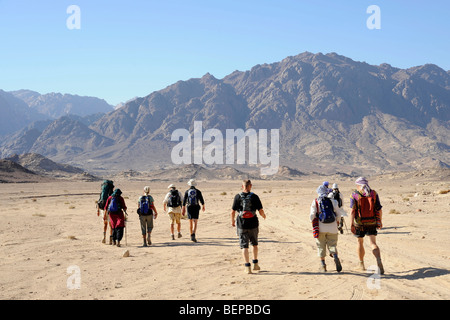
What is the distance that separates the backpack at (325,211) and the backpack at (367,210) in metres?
0.54

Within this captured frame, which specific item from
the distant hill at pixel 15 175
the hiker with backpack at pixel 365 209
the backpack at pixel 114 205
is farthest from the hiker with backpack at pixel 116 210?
the distant hill at pixel 15 175

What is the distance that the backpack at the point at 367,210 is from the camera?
28.6ft

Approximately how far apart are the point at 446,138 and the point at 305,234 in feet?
584

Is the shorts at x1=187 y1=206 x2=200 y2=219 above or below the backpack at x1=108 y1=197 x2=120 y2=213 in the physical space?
below

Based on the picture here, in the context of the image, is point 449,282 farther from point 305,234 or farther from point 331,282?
point 305,234

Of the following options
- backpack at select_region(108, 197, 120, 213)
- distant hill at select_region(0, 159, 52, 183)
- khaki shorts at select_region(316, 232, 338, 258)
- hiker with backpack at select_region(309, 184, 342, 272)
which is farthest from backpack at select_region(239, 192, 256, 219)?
distant hill at select_region(0, 159, 52, 183)

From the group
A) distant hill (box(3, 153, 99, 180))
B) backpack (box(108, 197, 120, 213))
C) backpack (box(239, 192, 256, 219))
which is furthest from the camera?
distant hill (box(3, 153, 99, 180))

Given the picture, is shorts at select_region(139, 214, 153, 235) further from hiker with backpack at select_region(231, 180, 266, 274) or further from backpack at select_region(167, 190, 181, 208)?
hiker with backpack at select_region(231, 180, 266, 274)

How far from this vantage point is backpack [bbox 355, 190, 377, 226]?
28.6ft

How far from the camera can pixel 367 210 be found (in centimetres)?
875

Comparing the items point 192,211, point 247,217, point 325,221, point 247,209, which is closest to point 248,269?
point 247,217

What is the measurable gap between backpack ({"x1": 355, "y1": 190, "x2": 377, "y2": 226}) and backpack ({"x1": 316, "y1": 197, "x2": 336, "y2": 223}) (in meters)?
0.54

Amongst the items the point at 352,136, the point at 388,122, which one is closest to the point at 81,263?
the point at 352,136

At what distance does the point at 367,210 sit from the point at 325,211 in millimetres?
822
